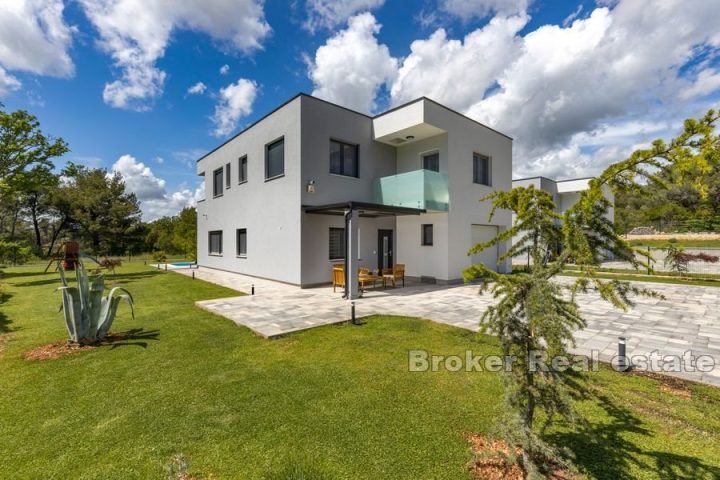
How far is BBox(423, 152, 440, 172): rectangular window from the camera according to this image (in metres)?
13.6

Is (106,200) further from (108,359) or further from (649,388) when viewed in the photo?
(649,388)

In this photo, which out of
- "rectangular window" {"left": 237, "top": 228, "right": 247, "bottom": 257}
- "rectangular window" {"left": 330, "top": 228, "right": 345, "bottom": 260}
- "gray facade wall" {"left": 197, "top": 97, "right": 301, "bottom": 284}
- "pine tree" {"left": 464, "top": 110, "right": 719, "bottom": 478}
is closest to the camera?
"pine tree" {"left": 464, "top": 110, "right": 719, "bottom": 478}

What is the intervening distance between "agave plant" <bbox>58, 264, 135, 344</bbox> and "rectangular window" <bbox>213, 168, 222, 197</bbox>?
47.4 feet

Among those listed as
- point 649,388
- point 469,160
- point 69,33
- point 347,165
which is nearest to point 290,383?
point 649,388

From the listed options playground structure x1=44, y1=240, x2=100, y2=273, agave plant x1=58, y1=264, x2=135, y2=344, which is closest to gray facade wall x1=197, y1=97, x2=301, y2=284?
playground structure x1=44, y1=240, x2=100, y2=273

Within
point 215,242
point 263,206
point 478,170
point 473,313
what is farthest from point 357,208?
point 215,242

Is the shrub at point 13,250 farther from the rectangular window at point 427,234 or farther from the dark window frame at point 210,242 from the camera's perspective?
the rectangular window at point 427,234

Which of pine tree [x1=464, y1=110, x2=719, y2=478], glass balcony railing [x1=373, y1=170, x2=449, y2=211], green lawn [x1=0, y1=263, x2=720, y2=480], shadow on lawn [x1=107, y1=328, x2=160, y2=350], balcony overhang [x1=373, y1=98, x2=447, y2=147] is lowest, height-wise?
green lawn [x1=0, y1=263, x2=720, y2=480]

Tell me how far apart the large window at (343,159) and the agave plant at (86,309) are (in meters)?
8.84

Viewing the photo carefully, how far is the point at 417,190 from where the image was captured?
39.8 ft

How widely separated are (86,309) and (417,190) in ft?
33.4

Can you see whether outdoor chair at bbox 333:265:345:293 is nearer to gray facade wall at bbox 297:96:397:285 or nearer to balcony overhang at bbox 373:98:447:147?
gray facade wall at bbox 297:96:397:285

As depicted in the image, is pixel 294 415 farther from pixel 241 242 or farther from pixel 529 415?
pixel 241 242

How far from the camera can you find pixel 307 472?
269 centimetres
